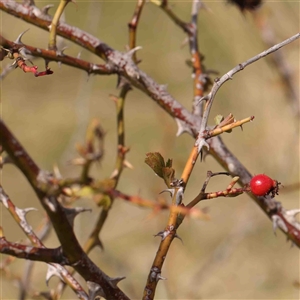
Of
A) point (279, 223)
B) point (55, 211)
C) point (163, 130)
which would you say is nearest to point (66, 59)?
point (55, 211)

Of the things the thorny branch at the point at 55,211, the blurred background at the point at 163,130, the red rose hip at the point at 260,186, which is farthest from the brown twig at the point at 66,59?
the blurred background at the point at 163,130

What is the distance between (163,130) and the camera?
1.83 m

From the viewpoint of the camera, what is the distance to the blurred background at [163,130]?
74.7 inches

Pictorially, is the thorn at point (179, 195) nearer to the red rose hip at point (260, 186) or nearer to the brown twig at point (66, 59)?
the red rose hip at point (260, 186)

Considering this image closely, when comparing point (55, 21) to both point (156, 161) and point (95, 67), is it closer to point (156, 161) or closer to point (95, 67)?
point (95, 67)

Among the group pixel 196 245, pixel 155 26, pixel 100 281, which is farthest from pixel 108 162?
pixel 100 281

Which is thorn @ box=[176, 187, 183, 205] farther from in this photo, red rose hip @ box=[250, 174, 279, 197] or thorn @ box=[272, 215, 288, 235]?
thorn @ box=[272, 215, 288, 235]

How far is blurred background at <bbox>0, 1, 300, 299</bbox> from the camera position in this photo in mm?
1897

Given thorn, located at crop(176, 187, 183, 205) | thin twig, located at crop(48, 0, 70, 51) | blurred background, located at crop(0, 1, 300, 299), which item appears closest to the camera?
thorn, located at crop(176, 187, 183, 205)

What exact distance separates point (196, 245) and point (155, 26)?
1.27 m

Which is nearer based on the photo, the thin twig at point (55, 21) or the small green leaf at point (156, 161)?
the small green leaf at point (156, 161)

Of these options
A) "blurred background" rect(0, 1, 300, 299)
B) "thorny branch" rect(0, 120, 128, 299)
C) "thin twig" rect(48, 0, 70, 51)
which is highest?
"blurred background" rect(0, 1, 300, 299)

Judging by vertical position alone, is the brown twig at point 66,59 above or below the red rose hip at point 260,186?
above

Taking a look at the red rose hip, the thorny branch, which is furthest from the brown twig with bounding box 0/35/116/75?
the red rose hip
